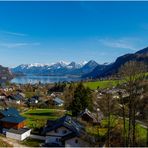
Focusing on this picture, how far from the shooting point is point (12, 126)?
5938cm

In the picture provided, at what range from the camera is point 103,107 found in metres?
45.9

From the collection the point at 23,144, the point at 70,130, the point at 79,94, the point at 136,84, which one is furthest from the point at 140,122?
the point at 136,84

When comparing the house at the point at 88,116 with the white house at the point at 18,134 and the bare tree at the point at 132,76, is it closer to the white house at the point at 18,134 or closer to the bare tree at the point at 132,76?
the white house at the point at 18,134

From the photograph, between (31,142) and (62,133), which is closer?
(62,133)

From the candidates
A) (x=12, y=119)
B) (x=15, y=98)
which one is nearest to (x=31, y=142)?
(x=12, y=119)

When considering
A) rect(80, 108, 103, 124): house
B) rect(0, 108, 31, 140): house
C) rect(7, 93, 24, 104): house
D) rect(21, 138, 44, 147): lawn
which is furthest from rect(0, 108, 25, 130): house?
rect(7, 93, 24, 104): house

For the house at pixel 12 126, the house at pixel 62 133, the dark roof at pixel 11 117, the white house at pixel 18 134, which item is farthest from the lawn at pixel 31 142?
the dark roof at pixel 11 117

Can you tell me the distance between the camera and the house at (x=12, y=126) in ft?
181

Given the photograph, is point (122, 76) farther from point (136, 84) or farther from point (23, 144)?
point (23, 144)

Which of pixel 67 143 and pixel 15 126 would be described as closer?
pixel 67 143

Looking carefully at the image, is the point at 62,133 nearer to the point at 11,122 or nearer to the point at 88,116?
the point at 11,122

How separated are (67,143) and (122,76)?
1608 centimetres

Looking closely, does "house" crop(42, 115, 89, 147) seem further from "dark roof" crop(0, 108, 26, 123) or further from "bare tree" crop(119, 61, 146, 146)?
"bare tree" crop(119, 61, 146, 146)

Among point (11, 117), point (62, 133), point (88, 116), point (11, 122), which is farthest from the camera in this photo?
point (88, 116)
